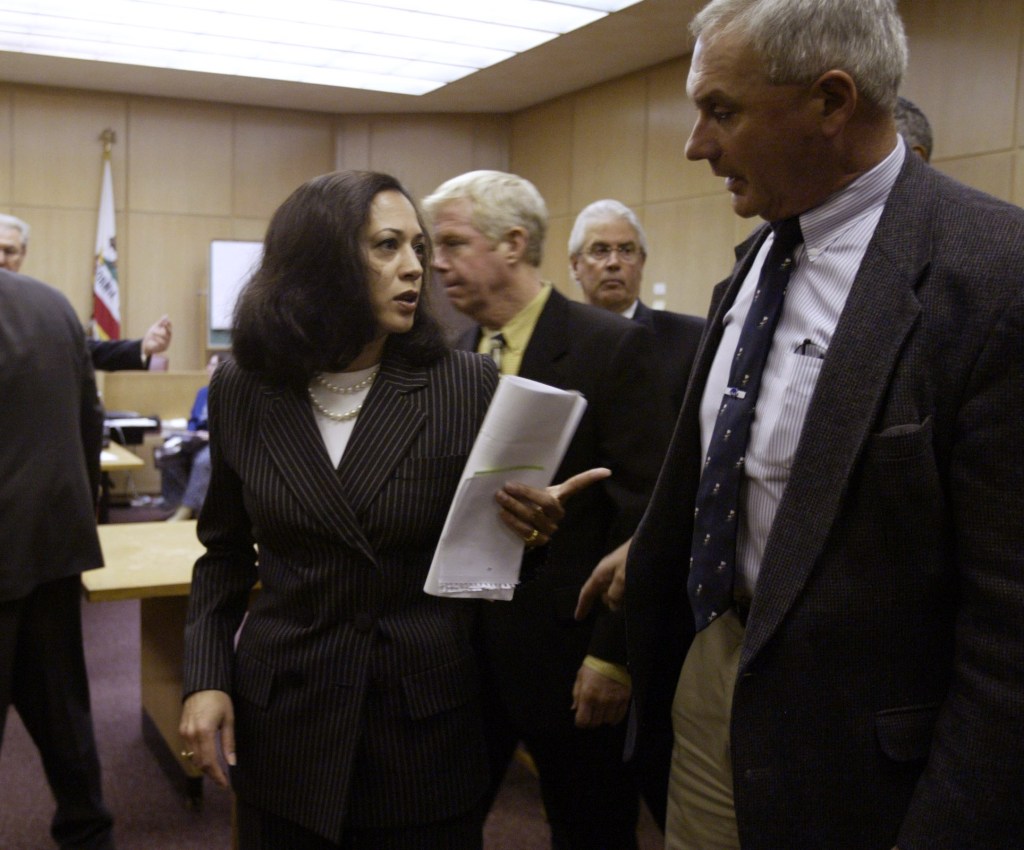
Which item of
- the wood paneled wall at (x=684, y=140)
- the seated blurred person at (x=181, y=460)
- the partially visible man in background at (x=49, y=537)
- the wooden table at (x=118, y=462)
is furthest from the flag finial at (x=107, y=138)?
the partially visible man in background at (x=49, y=537)

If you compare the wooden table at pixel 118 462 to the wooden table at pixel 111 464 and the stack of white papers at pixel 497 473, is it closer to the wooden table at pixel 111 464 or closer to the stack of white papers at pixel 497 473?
the wooden table at pixel 111 464

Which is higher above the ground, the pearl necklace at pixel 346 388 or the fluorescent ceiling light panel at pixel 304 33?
the fluorescent ceiling light panel at pixel 304 33

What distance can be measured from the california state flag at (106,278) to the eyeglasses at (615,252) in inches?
308

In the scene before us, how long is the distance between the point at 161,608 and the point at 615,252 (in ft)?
6.73

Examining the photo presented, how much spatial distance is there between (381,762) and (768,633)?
67 cm

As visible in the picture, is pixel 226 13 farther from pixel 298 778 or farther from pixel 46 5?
pixel 298 778

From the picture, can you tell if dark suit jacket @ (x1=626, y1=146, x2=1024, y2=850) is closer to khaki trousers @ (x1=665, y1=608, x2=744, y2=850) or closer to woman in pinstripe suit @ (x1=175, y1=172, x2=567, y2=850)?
khaki trousers @ (x1=665, y1=608, x2=744, y2=850)

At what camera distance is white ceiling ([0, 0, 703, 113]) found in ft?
26.0

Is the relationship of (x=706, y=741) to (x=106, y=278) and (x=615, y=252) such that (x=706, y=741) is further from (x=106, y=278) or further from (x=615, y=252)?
(x=106, y=278)

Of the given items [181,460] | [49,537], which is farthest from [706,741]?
[181,460]

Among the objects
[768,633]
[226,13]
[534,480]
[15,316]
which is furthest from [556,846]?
[226,13]

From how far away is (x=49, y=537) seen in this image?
8.90 feet

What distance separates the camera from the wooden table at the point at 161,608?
120 inches

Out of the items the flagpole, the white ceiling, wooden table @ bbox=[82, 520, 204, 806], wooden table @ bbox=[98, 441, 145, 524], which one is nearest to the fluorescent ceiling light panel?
the white ceiling
